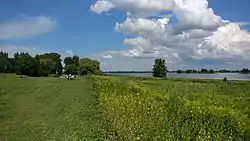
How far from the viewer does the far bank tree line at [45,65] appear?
12571 cm

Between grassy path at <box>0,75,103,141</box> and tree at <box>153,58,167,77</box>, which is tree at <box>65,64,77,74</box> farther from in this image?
grassy path at <box>0,75,103,141</box>

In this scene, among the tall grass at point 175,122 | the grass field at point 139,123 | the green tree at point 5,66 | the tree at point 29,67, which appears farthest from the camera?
the green tree at point 5,66

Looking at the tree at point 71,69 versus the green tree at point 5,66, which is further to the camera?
the tree at point 71,69

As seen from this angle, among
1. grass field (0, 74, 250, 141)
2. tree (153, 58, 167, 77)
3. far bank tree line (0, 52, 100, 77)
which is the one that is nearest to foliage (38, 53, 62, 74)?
far bank tree line (0, 52, 100, 77)

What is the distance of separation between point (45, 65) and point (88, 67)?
15.0 m

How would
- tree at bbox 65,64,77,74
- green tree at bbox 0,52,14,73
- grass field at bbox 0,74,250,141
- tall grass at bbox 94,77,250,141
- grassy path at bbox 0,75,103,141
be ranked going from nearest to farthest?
tall grass at bbox 94,77,250,141, grass field at bbox 0,74,250,141, grassy path at bbox 0,75,103,141, green tree at bbox 0,52,14,73, tree at bbox 65,64,77,74

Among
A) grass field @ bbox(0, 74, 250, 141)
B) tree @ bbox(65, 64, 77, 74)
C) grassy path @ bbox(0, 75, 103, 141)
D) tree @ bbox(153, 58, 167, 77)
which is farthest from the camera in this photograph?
tree @ bbox(65, 64, 77, 74)

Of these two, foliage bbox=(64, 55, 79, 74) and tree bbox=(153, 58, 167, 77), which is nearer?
tree bbox=(153, 58, 167, 77)

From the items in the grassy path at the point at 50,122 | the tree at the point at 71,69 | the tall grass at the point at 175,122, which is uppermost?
the tree at the point at 71,69

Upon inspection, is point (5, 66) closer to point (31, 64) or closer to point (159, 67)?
point (31, 64)

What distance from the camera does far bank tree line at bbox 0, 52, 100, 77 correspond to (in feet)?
412

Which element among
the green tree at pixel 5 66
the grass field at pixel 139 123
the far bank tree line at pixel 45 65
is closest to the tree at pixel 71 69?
the far bank tree line at pixel 45 65

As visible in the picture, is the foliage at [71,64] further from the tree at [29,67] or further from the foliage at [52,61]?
the tree at [29,67]

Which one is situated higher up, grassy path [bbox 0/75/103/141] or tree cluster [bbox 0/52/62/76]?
tree cluster [bbox 0/52/62/76]
